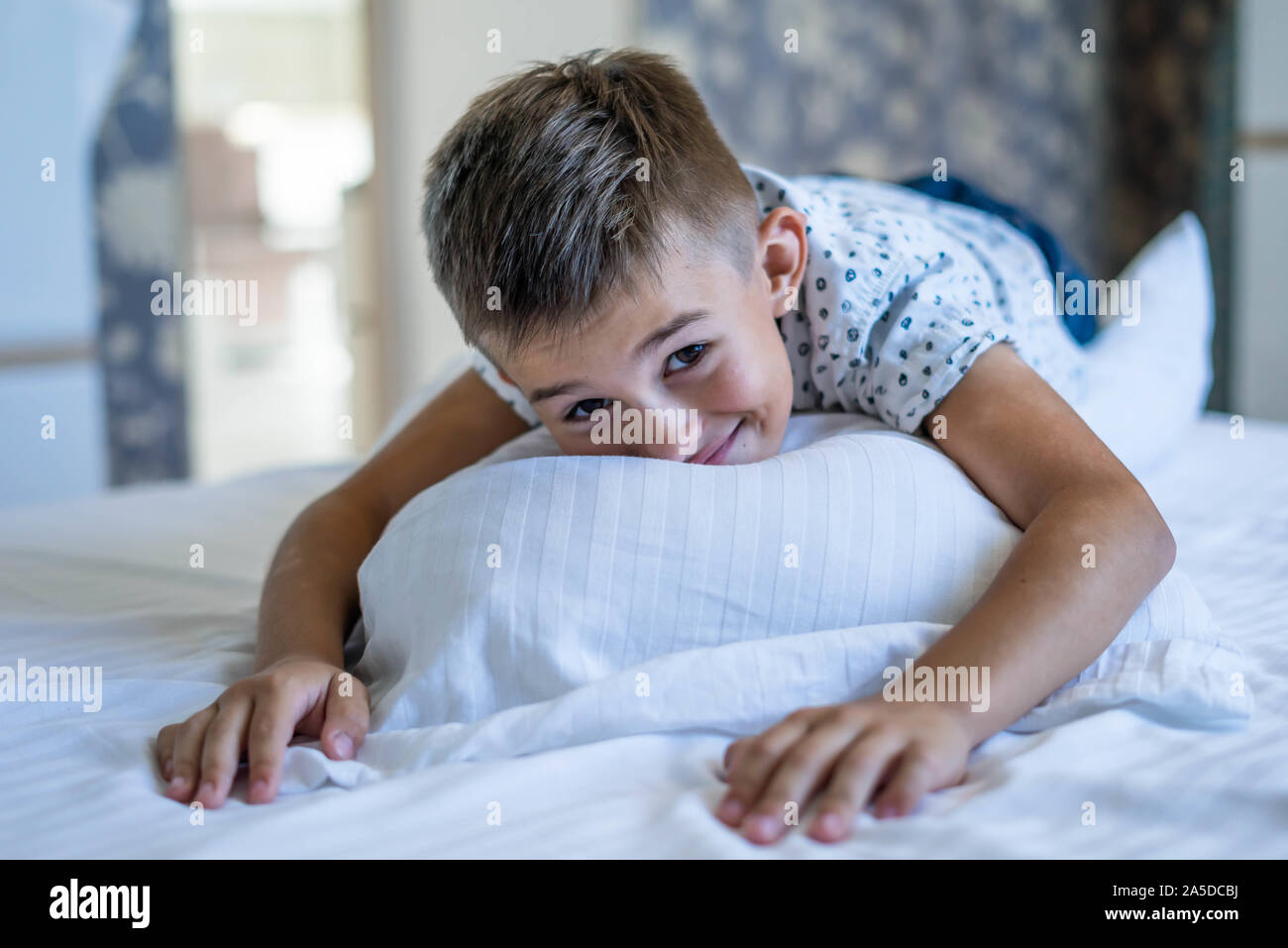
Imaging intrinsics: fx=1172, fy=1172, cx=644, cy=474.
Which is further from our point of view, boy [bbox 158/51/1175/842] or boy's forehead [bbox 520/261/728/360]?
boy's forehead [bbox 520/261/728/360]

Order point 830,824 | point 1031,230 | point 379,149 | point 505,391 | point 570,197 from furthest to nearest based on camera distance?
point 379,149, point 1031,230, point 505,391, point 570,197, point 830,824

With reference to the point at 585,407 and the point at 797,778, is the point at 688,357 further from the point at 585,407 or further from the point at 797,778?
the point at 797,778

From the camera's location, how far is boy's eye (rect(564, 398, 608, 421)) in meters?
0.89

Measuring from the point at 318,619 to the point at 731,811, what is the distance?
409 mm

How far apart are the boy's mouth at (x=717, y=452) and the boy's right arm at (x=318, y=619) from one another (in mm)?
299

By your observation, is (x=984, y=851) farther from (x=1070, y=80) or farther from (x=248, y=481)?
(x=1070, y=80)

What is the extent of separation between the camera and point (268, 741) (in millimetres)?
687

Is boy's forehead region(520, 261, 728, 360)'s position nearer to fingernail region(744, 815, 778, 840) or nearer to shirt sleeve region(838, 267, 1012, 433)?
shirt sleeve region(838, 267, 1012, 433)

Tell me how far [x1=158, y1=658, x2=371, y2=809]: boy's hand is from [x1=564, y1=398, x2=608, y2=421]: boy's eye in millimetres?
260

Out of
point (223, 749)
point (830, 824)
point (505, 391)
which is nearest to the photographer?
point (830, 824)

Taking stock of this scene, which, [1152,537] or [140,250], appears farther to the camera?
[140,250]

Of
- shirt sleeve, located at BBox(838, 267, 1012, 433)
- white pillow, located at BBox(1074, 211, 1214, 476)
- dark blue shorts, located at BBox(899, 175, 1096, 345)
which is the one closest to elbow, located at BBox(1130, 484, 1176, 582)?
shirt sleeve, located at BBox(838, 267, 1012, 433)

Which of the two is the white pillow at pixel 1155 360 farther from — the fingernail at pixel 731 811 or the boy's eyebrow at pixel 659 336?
the fingernail at pixel 731 811

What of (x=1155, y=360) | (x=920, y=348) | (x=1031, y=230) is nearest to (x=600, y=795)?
(x=920, y=348)
